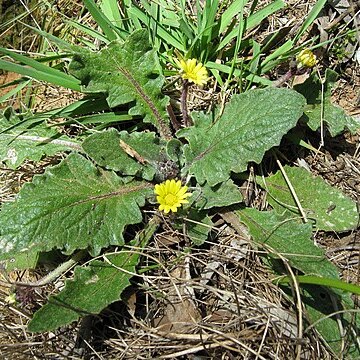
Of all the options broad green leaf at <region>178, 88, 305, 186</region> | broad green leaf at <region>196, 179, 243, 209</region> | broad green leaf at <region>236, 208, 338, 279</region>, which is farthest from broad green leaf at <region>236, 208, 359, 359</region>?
broad green leaf at <region>178, 88, 305, 186</region>

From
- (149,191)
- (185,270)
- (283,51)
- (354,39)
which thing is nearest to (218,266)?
(185,270)

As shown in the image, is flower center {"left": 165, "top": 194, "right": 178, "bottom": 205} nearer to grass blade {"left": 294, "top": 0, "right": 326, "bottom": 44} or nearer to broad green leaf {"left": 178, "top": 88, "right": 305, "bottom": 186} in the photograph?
broad green leaf {"left": 178, "top": 88, "right": 305, "bottom": 186}

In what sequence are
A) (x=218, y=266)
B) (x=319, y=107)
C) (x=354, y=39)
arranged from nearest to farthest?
(x=218, y=266) < (x=319, y=107) < (x=354, y=39)

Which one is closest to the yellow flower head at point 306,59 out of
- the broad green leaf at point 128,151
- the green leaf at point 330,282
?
the broad green leaf at point 128,151

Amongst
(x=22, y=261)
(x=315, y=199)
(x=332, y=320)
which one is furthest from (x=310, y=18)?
(x=22, y=261)

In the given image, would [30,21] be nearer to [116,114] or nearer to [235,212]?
[116,114]

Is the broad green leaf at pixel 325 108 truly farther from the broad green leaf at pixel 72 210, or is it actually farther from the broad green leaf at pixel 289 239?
the broad green leaf at pixel 72 210
